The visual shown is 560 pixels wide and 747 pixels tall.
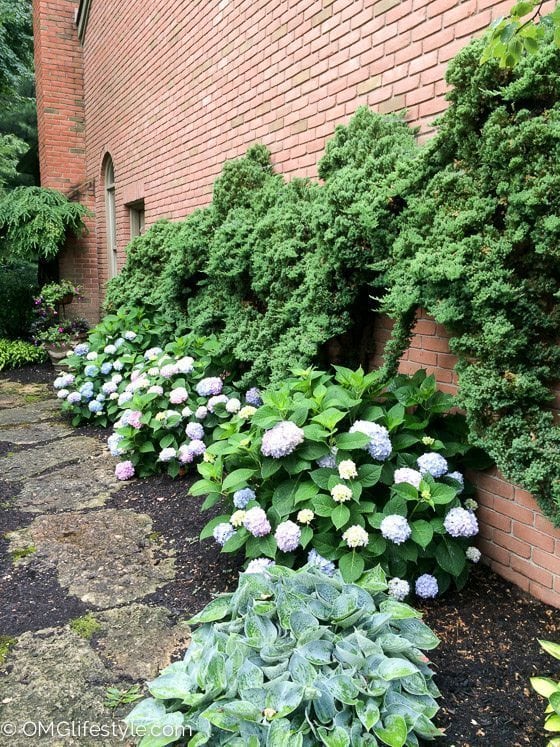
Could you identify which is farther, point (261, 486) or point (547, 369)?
point (261, 486)

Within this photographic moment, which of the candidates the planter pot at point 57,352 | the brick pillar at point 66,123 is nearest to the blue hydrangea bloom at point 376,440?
the planter pot at point 57,352

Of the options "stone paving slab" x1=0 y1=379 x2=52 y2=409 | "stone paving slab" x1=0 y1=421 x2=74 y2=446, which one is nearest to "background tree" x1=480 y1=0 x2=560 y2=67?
"stone paving slab" x1=0 y1=421 x2=74 y2=446

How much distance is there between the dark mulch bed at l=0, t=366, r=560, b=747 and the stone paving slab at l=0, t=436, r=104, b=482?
3.19 ft

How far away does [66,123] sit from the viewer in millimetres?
10375

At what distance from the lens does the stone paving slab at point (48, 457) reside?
4.36 metres

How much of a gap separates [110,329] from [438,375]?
388 cm

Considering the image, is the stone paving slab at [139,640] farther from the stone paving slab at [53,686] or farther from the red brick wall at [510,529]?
the red brick wall at [510,529]

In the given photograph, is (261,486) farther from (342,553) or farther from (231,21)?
(231,21)

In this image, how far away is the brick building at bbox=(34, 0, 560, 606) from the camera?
9.46 ft

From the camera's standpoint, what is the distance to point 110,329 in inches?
233

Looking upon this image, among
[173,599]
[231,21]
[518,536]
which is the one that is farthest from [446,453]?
[231,21]

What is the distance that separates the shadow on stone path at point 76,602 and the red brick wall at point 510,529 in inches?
59.0

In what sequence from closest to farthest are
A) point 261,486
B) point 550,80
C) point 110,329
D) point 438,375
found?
point 550,80, point 261,486, point 438,375, point 110,329

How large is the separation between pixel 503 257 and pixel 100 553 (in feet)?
8.05
